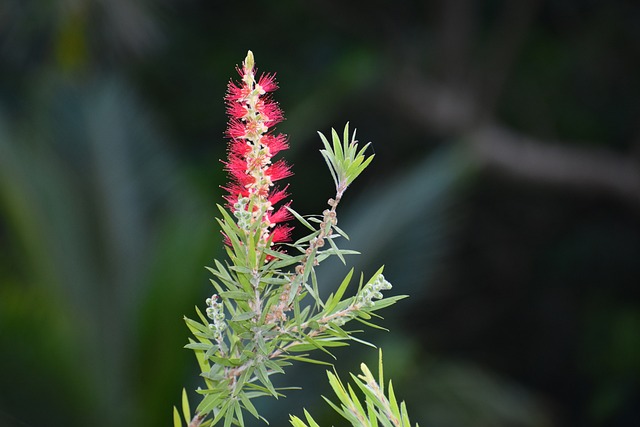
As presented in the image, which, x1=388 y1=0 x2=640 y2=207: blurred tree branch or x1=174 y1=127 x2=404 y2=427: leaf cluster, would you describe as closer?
x1=174 y1=127 x2=404 y2=427: leaf cluster

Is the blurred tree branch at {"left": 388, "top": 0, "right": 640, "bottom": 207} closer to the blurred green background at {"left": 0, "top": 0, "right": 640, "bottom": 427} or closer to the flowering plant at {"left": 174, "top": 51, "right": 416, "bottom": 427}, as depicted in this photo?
the blurred green background at {"left": 0, "top": 0, "right": 640, "bottom": 427}

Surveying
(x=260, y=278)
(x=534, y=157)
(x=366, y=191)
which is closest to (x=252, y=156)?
(x=260, y=278)

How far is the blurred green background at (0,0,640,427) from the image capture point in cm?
331

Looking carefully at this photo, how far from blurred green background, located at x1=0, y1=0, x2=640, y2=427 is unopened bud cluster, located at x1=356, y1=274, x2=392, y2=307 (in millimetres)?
1935

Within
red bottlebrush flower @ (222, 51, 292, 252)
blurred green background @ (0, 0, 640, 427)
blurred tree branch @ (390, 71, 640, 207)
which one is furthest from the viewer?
blurred tree branch @ (390, 71, 640, 207)

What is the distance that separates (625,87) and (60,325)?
4.48 metres

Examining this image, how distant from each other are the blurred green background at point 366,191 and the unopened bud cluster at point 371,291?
1.94m

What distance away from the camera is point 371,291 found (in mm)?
699

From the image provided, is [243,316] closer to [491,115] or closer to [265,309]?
[265,309]

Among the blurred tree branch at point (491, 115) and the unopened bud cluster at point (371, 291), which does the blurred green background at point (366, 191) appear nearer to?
the blurred tree branch at point (491, 115)

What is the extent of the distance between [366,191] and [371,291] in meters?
4.05

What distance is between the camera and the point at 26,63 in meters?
5.69

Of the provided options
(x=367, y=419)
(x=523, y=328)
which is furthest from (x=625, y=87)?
(x=367, y=419)

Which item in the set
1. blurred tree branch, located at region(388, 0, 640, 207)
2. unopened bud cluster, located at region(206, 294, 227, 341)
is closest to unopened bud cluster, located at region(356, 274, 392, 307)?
unopened bud cluster, located at region(206, 294, 227, 341)
